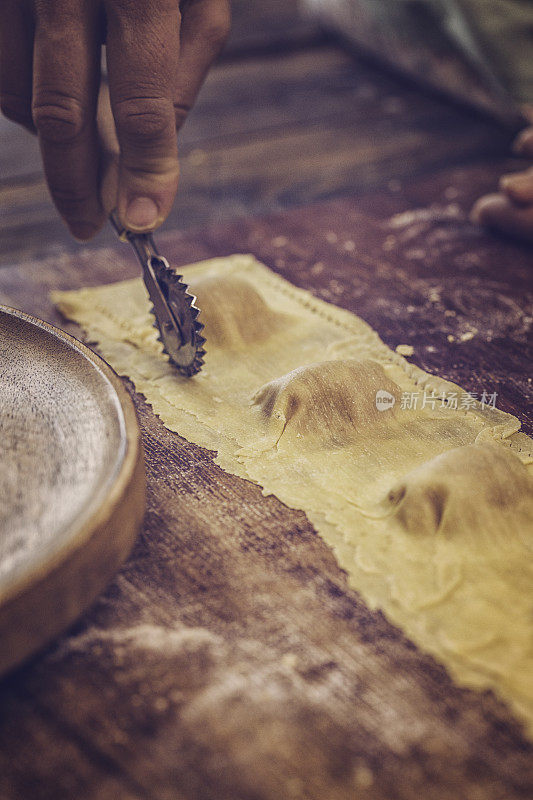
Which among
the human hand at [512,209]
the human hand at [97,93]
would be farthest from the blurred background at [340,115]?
the human hand at [97,93]

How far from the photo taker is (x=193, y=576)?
650 millimetres

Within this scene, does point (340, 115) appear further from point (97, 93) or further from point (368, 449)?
point (368, 449)

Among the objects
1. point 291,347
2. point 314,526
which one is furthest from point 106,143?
point 314,526

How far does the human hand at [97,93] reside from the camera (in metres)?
0.83

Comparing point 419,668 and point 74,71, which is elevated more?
point 74,71

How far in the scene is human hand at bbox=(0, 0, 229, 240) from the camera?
0.83 metres

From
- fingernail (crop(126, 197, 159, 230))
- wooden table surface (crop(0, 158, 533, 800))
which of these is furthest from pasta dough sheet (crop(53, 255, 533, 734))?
fingernail (crop(126, 197, 159, 230))

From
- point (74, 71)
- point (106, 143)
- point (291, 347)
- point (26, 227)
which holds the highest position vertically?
point (74, 71)

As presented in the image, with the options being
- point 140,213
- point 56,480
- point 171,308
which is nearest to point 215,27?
point 140,213

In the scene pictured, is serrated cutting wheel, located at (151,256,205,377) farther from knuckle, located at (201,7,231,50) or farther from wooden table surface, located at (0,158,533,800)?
knuckle, located at (201,7,231,50)

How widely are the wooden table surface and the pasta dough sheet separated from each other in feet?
0.09

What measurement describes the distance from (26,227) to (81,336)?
564 millimetres

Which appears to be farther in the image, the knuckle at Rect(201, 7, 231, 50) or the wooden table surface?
the knuckle at Rect(201, 7, 231, 50)

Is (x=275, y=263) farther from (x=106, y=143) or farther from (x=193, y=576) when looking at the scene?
(x=193, y=576)
